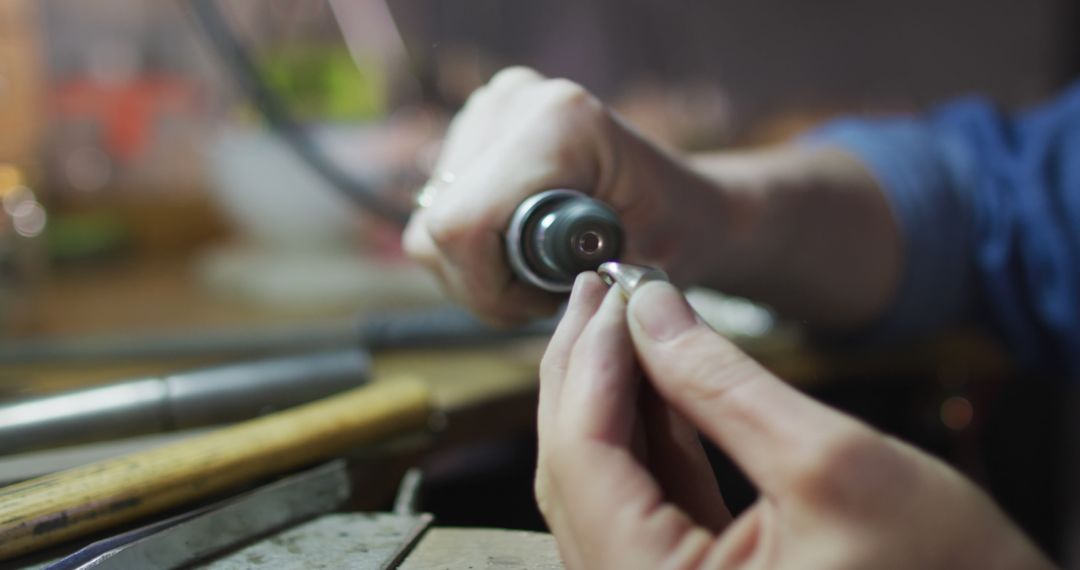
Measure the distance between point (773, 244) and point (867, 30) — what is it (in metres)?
0.67

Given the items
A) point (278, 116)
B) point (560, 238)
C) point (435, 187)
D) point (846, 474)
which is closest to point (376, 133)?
point (278, 116)

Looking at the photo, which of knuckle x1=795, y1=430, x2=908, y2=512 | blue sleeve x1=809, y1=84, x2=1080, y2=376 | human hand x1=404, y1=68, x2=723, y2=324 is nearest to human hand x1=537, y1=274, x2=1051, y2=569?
knuckle x1=795, y1=430, x2=908, y2=512

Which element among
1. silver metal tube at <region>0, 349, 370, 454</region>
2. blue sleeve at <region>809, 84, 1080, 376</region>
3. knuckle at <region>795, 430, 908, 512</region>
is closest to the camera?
knuckle at <region>795, 430, 908, 512</region>

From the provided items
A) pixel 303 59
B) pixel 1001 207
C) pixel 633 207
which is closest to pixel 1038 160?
pixel 1001 207

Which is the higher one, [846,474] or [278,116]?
[278,116]

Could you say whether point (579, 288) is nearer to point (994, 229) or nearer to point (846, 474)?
point (846, 474)

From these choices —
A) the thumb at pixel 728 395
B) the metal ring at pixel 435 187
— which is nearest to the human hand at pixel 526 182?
the metal ring at pixel 435 187

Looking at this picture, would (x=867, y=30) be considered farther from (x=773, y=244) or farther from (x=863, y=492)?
(x=863, y=492)

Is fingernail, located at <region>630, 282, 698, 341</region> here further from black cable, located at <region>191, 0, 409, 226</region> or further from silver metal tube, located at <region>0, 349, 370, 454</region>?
black cable, located at <region>191, 0, 409, 226</region>

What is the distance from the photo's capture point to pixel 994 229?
1.68 feet

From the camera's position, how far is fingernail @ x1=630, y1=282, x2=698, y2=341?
188 millimetres

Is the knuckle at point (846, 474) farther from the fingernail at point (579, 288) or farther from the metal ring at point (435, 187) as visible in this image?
the metal ring at point (435, 187)

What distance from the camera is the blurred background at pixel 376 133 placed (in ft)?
1.71

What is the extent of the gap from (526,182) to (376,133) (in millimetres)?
398
